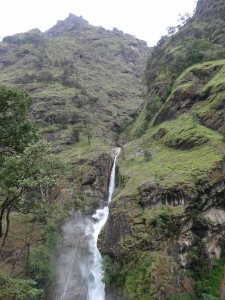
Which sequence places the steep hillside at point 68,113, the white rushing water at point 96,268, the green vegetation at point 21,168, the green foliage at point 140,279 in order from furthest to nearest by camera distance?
1. the steep hillside at point 68,113
2. the white rushing water at point 96,268
3. the green foliage at point 140,279
4. the green vegetation at point 21,168

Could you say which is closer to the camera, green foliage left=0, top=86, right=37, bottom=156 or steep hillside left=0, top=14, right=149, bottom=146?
green foliage left=0, top=86, right=37, bottom=156

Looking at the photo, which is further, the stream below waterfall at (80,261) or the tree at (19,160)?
the stream below waterfall at (80,261)

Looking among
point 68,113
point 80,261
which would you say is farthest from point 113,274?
point 68,113

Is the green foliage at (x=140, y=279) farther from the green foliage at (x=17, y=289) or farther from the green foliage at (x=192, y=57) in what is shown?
the green foliage at (x=192, y=57)

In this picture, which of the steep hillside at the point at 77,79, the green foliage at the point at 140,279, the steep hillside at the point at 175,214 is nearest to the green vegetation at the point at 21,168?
the green foliage at the point at 140,279

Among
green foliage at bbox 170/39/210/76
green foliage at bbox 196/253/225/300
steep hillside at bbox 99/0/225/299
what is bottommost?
green foliage at bbox 196/253/225/300

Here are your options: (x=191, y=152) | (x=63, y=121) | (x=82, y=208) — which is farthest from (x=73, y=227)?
(x=63, y=121)

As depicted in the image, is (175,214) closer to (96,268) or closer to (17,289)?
(96,268)

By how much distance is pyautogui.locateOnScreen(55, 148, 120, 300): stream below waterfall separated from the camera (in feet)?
104

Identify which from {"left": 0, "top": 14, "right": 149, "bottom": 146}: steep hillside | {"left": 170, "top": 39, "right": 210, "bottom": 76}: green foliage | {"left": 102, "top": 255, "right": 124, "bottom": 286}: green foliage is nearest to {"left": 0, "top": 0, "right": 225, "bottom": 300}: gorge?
{"left": 102, "top": 255, "right": 124, "bottom": 286}: green foliage

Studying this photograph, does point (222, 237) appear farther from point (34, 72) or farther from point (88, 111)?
point (34, 72)

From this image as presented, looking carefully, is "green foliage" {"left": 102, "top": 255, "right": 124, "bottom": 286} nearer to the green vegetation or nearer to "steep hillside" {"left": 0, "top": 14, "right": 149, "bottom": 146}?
the green vegetation

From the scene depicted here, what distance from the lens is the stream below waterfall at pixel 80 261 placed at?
3174 centimetres

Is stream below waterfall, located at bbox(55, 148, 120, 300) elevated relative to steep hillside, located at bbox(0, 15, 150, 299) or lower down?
lower down
